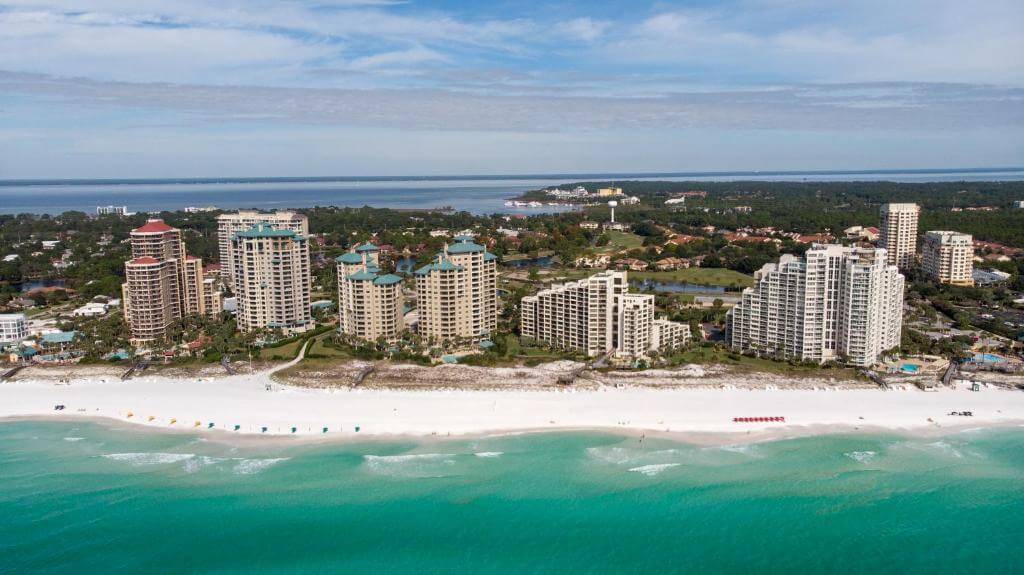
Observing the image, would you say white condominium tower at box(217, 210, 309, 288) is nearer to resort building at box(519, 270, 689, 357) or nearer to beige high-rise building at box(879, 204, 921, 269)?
resort building at box(519, 270, 689, 357)

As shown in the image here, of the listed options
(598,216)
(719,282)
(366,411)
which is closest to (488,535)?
(366,411)

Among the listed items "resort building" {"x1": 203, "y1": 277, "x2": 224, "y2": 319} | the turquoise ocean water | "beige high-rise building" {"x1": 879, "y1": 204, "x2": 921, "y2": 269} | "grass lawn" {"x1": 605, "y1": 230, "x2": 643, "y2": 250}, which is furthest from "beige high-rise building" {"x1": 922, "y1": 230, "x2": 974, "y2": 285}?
"resort building" {"x1": 203, "y1": 277, "x2": 224, "y2": 319}

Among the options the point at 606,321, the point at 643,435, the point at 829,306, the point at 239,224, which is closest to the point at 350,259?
the point at 606,321

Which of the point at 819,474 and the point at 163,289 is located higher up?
the point at 163,289

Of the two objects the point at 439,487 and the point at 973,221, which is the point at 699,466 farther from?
the point at 973,221


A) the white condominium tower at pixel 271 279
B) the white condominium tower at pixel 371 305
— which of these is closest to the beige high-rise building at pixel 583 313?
the white condominium tower at pixel 371 305

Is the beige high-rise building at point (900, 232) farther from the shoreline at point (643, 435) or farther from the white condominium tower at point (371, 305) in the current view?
the white condominium tower at point (371, 305)

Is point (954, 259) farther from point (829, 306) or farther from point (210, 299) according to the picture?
point (210, 299)
